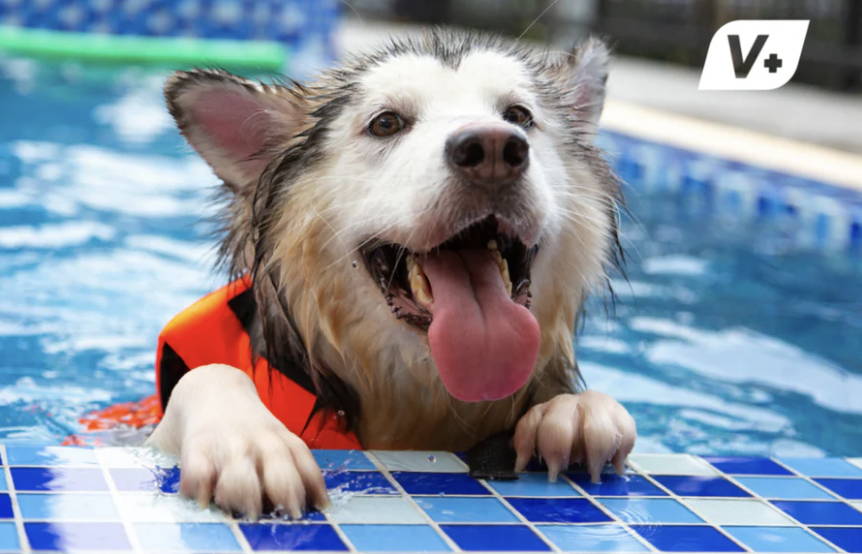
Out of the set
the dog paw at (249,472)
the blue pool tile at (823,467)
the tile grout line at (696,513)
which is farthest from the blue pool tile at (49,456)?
the blue pool tile at (823,467)

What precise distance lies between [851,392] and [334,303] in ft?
7.86

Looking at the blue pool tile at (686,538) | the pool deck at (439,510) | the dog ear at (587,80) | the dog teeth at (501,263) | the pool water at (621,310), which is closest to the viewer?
the pool deck at (439,510)

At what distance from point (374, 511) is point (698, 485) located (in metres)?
0.71

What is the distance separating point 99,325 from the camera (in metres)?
4.76

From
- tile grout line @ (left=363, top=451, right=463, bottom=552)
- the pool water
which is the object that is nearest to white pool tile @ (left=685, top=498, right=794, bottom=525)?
tile grout line @ (left=363, top=451, right=463, bottom=552)

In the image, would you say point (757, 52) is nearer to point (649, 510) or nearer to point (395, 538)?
point (649, 510)

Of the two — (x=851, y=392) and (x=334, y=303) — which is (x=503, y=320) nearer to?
(x=334, y=303)

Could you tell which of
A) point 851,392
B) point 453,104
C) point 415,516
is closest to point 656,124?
point 851,392

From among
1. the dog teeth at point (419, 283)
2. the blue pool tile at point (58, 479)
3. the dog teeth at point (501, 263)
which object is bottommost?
the blue pool tile at point (58, 479)

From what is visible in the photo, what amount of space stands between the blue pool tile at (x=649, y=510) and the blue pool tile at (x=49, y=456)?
0.99m

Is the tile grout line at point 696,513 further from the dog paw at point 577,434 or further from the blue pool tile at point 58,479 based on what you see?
the blue pool tile at point 58,479

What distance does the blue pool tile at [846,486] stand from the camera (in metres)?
2.61

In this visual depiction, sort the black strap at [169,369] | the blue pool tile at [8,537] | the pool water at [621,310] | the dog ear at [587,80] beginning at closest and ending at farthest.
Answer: the blue pool tile at [8,537] → the black strap at [169,369] → the dog ear at [587,80] → the pool water at [621,310]

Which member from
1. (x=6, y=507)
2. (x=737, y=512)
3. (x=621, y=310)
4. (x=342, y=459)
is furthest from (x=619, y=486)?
(x=621, y=310)
